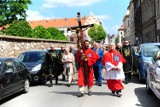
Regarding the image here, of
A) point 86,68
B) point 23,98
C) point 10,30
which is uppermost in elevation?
point 10,30

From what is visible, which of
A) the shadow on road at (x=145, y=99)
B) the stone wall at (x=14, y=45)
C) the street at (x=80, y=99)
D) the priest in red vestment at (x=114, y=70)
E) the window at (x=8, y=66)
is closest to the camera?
the shadow on road at (x=145, y=99)

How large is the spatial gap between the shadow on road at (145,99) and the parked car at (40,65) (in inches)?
173

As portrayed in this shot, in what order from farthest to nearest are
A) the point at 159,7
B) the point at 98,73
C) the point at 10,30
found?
1. the point at 10,30
2. the point at 159,7
3. the point at 98,73

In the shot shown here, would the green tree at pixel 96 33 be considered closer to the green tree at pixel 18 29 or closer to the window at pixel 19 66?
the green tree at pixel 18 29

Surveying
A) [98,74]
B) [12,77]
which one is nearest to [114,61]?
[12,77]

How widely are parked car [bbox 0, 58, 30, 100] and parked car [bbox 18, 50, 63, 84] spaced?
2007mm

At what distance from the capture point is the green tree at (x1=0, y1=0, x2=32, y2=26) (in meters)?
52.4

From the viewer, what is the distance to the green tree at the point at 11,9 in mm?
52406

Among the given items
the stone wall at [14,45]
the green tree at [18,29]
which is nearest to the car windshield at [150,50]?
the stone wall at [14,45]

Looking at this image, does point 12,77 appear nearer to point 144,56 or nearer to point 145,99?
point 145,99

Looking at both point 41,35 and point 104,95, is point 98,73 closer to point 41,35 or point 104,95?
point 104,95

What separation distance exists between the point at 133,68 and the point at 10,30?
31411mm

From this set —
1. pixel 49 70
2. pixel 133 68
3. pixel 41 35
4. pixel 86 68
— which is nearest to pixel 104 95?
pixel 86 68

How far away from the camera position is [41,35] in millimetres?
68375
